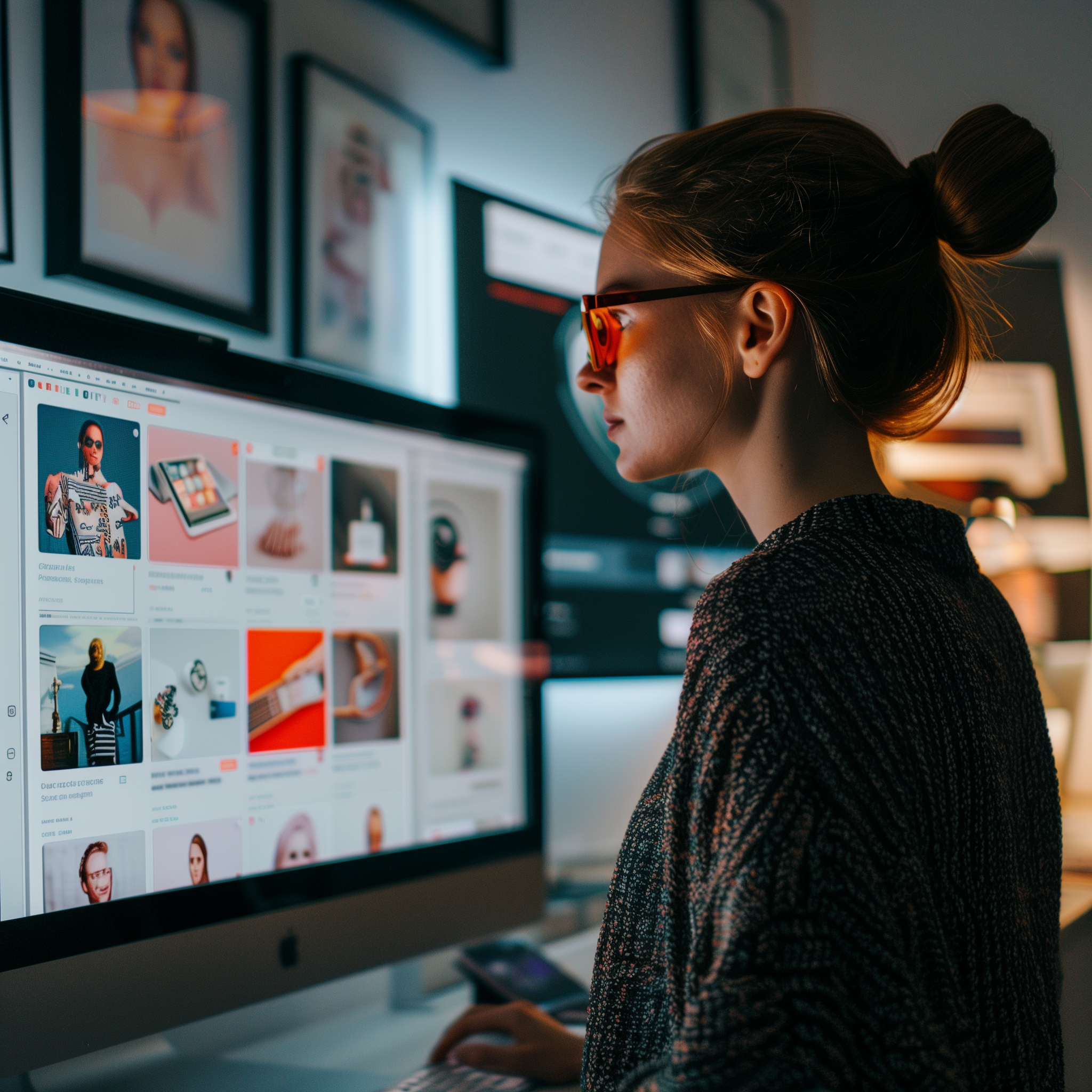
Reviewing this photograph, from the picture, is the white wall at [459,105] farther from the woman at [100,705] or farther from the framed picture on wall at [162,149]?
the woman at [100,705]

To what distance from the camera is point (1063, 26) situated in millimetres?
2006

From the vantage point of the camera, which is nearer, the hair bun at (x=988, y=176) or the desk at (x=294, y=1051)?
the hair bun at (x=988, y=176)

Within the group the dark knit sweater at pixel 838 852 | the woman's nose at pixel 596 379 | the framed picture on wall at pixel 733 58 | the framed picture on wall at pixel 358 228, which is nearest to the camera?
the dark knit sweater at pixel 838 852

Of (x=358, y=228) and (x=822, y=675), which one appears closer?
(x=822, y=675)

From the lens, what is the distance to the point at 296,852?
78 centimetres

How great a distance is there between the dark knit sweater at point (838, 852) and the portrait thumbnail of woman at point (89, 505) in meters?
0.40

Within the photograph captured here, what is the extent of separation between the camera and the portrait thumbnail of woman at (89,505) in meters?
0.63

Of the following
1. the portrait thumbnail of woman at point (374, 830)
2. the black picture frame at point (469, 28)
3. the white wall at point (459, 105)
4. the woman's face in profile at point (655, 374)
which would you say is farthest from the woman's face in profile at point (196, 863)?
the black picture frame at point (469, 28)

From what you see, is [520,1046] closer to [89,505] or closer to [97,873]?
[97,873]

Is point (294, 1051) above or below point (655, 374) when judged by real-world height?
below

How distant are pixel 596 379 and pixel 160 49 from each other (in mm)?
654

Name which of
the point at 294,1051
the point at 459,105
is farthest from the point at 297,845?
the point at 459,105

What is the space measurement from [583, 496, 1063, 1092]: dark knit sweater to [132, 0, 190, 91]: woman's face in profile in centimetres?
84

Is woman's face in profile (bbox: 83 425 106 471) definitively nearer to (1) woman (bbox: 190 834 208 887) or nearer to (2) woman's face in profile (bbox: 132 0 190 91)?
(1) woman (bbox: 190 834 208 887)
